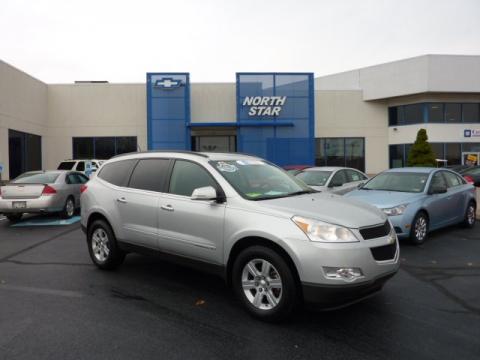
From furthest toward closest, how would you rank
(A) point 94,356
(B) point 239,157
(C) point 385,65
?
(C) point 385,65 → (B) point 239,157 → (A) point 94,356

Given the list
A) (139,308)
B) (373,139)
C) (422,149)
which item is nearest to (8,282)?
(139,308)

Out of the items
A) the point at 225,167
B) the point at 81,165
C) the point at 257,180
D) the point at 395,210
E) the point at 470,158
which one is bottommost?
the point at 395,210

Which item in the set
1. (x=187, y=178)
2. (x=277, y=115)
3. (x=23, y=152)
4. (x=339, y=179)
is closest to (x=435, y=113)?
(x=277, y=115)

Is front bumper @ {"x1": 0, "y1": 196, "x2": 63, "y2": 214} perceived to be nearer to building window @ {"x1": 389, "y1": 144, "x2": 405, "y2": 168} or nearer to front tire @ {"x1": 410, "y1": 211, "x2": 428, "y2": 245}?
front tire @ {"x1": 410, "y1": 211, "x2": 428, "y2": 245}

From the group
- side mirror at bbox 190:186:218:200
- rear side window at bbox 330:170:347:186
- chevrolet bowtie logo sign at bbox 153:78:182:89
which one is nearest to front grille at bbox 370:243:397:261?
side mirror at bbox 190:186:218:200

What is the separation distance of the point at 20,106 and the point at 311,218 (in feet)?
85.3

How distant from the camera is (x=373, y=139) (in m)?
31.6

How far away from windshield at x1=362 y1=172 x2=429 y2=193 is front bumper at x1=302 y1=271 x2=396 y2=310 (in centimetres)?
501

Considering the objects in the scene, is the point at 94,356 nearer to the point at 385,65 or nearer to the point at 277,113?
the point at 277,113

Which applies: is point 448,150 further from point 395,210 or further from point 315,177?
point 395,210

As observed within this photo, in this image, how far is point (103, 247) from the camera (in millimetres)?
5848

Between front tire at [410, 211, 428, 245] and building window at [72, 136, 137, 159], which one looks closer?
front tire at [410, 211, 428, 245]

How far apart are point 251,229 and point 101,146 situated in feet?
92.0

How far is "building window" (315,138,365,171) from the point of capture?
1235 inches
